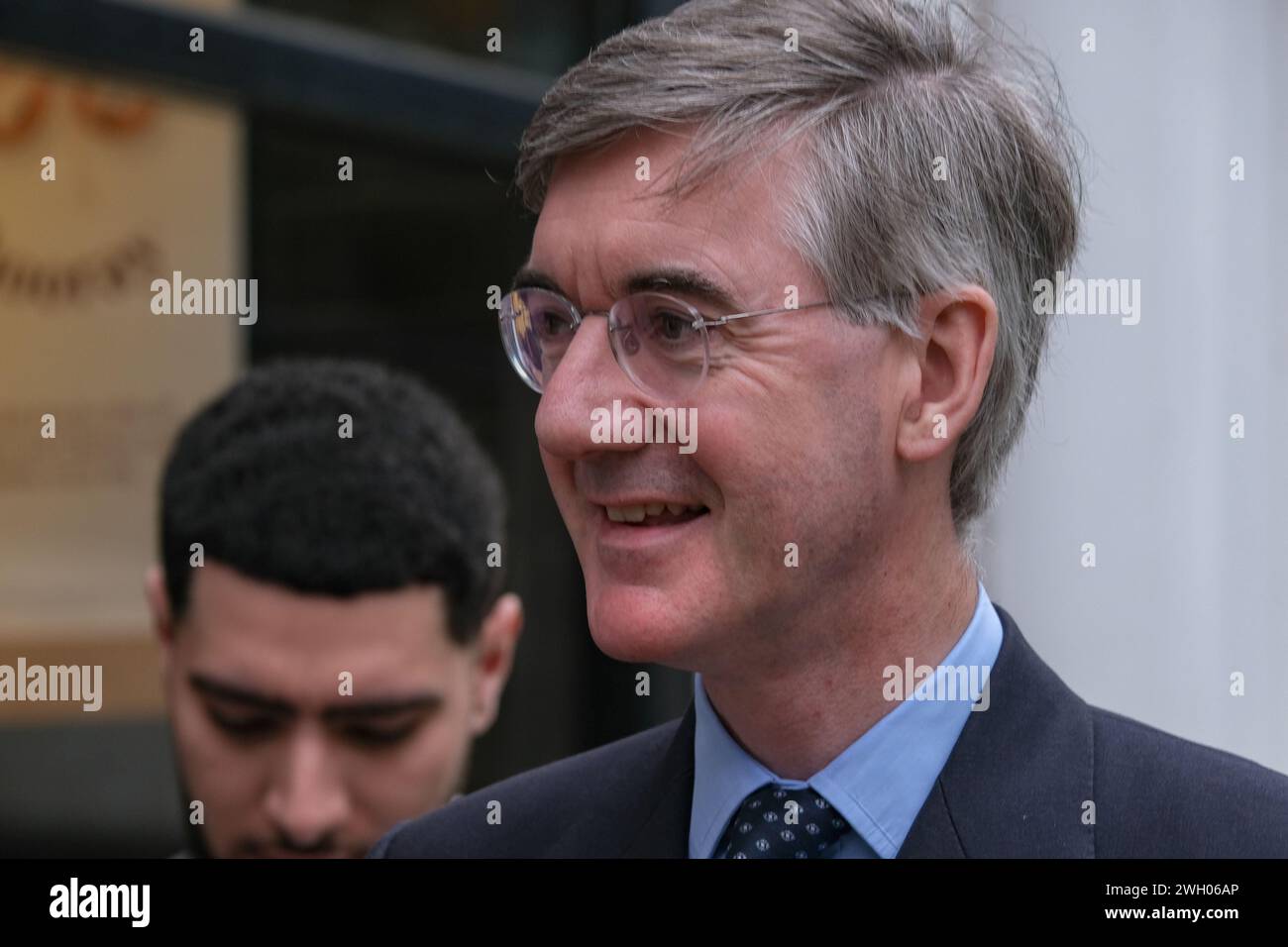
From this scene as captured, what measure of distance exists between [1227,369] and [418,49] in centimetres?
189

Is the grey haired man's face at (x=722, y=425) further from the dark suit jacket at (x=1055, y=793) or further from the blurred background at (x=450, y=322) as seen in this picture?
the blurred background at (x=450, y=322)

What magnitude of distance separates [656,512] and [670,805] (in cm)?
36

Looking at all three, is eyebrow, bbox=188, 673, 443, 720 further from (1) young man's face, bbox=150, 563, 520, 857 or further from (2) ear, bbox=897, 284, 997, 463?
(2) ear, bbox=897, 284, 997, 463

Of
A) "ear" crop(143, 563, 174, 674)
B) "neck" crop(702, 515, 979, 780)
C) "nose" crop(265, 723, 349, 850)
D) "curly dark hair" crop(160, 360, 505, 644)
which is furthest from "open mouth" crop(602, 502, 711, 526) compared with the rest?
"ear" crop(143, 563, 174, 674)

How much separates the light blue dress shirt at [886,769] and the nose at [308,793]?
961mm

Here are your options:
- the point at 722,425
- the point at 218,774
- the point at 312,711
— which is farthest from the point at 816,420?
the point at 218,774

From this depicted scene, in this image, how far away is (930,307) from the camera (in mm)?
1659

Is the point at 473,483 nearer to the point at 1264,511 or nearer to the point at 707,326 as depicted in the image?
the point at 707,326

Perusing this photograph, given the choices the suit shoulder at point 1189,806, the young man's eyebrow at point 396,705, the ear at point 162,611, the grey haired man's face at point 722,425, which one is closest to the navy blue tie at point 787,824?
the grey haired man's face at point 722,425

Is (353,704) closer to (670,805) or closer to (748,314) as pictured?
(670,805)

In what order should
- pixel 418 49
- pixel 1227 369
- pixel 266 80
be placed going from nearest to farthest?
pixel 1227 369, pixel 266 80, pixel 418 49

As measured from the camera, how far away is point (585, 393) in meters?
1.61

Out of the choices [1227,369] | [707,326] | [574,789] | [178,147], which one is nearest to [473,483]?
[574,789]
